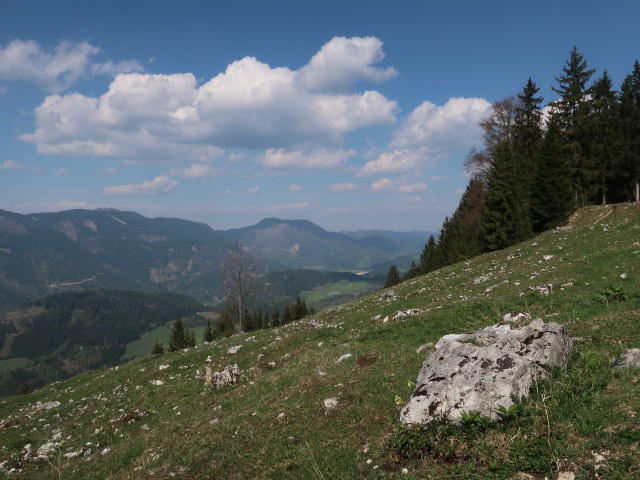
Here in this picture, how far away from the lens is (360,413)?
8.48 metres

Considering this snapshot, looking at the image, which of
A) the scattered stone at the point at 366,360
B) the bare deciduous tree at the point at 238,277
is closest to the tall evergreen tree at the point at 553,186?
the bare deciduous tree at the point at 238,277

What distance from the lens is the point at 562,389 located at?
6.76 m

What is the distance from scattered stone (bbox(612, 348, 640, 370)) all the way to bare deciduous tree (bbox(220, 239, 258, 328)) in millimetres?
48134

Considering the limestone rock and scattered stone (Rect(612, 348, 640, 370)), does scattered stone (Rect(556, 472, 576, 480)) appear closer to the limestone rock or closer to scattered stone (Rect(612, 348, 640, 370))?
the limestone rock

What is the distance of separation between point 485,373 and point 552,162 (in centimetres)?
4618

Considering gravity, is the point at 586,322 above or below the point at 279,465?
above

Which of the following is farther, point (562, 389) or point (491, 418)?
point (562, 389)

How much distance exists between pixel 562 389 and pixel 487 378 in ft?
4.91

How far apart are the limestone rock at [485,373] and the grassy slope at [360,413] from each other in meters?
0.31

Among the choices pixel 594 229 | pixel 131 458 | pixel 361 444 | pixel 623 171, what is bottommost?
pixel 131 458

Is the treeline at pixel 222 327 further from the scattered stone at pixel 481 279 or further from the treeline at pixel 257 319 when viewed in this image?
the scattered stone at pixel 481 279

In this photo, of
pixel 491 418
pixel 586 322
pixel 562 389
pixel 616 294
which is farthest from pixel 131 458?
pixel 616 294

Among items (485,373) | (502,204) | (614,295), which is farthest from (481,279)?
(502,204)

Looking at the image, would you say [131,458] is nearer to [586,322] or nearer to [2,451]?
[2,451]
